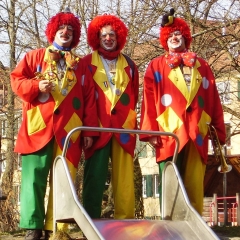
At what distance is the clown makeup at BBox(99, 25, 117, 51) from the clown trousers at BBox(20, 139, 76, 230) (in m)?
1.01

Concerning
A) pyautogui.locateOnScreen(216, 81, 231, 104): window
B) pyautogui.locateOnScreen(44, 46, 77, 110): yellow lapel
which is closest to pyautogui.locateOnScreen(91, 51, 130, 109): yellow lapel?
pyautogui.locateOnScreen(44, 46, 77, 110): yellow lapel

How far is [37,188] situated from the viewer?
20.2 feet

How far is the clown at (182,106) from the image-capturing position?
6434 millimetres

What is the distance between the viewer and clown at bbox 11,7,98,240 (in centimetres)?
616

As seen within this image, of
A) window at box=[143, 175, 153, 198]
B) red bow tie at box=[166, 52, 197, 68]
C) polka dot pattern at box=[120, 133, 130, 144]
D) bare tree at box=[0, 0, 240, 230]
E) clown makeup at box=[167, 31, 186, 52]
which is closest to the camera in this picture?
polka dot pattern at box=[120, 133, 130, 144]

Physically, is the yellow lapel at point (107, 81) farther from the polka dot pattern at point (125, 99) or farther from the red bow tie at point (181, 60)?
the red bow tie at point (181, 60)

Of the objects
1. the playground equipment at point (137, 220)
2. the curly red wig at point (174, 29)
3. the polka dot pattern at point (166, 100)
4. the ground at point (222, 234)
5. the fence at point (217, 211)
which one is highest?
the curly red wig at point (174, 29)

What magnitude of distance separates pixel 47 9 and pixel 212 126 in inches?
465

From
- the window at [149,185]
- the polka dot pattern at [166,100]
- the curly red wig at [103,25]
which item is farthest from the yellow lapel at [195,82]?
the window at [149,185]

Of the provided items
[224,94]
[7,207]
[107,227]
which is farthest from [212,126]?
[224,94]

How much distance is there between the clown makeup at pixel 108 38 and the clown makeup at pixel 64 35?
0.30 meters

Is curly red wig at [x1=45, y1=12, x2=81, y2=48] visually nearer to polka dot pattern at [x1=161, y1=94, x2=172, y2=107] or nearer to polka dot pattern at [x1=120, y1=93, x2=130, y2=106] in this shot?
polka dot pattern at [x1=120, y1=93, x2=130, y2=106]

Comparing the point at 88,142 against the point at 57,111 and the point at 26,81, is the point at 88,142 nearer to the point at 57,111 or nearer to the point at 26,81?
the point at 57,111

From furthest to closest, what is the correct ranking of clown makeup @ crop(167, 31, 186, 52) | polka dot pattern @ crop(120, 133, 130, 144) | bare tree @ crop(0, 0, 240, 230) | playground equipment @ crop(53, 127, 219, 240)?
bare tree @ crop(0, 0, 240, 230) < clown makeup @ crop(167, 31, 186, 52) < polka dot pattern @ crop(120, 133, 130, 144) < playground equipment @ crop(53, 127, 219, 240)
